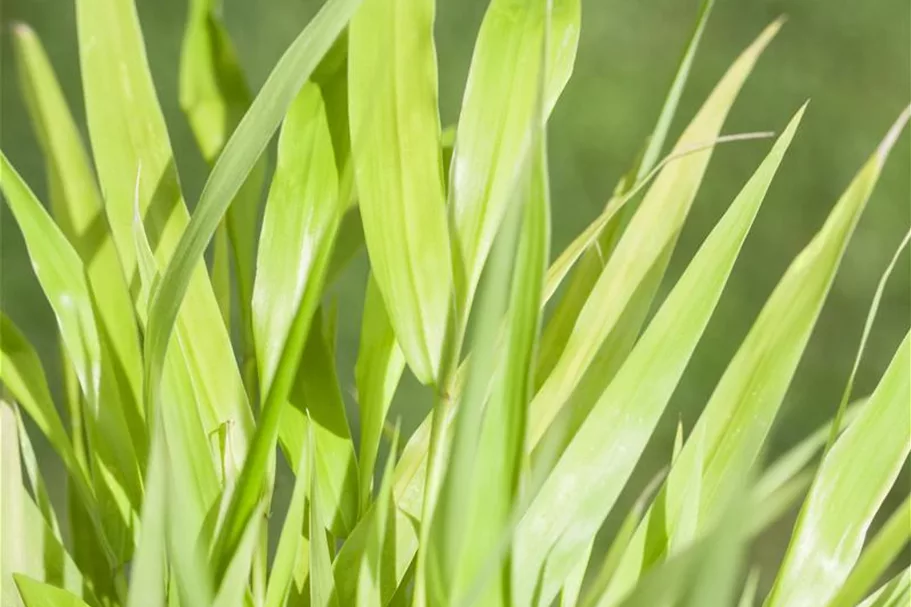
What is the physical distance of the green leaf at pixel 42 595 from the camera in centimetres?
28

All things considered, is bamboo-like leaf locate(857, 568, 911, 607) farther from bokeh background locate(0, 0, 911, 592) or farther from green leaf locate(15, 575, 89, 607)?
bokeh background locate(0, 0, 911, 592)

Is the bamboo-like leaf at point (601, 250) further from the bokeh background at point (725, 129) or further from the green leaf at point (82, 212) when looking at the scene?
the bokeh background at point (725, 129)

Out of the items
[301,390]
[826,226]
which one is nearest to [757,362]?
[826,226]

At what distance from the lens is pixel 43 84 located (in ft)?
1.16

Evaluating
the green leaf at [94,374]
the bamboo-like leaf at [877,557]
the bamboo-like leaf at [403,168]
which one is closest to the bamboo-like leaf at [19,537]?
the green leaf at [94,374]

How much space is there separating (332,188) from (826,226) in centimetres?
15

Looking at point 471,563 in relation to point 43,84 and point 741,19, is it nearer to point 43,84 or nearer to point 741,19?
point 43,84

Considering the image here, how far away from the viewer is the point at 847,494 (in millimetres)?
293

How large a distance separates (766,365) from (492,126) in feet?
0.35

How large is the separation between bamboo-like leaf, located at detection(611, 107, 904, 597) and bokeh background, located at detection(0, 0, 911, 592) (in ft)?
2.07

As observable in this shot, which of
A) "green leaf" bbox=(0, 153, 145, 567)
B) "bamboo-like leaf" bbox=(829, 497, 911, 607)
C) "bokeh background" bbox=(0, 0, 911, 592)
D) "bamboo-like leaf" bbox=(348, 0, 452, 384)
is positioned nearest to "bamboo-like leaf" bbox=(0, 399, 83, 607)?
"green leaf" bbox=(0, 153, 145, 567)

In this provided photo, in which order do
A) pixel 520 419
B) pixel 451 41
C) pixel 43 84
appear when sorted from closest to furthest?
pixel 520 419, pixel 43 84, pixel 451 41

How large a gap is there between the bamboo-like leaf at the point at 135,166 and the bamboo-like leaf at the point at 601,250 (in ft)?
0.34

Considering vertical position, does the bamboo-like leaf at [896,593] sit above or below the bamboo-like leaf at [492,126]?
below
